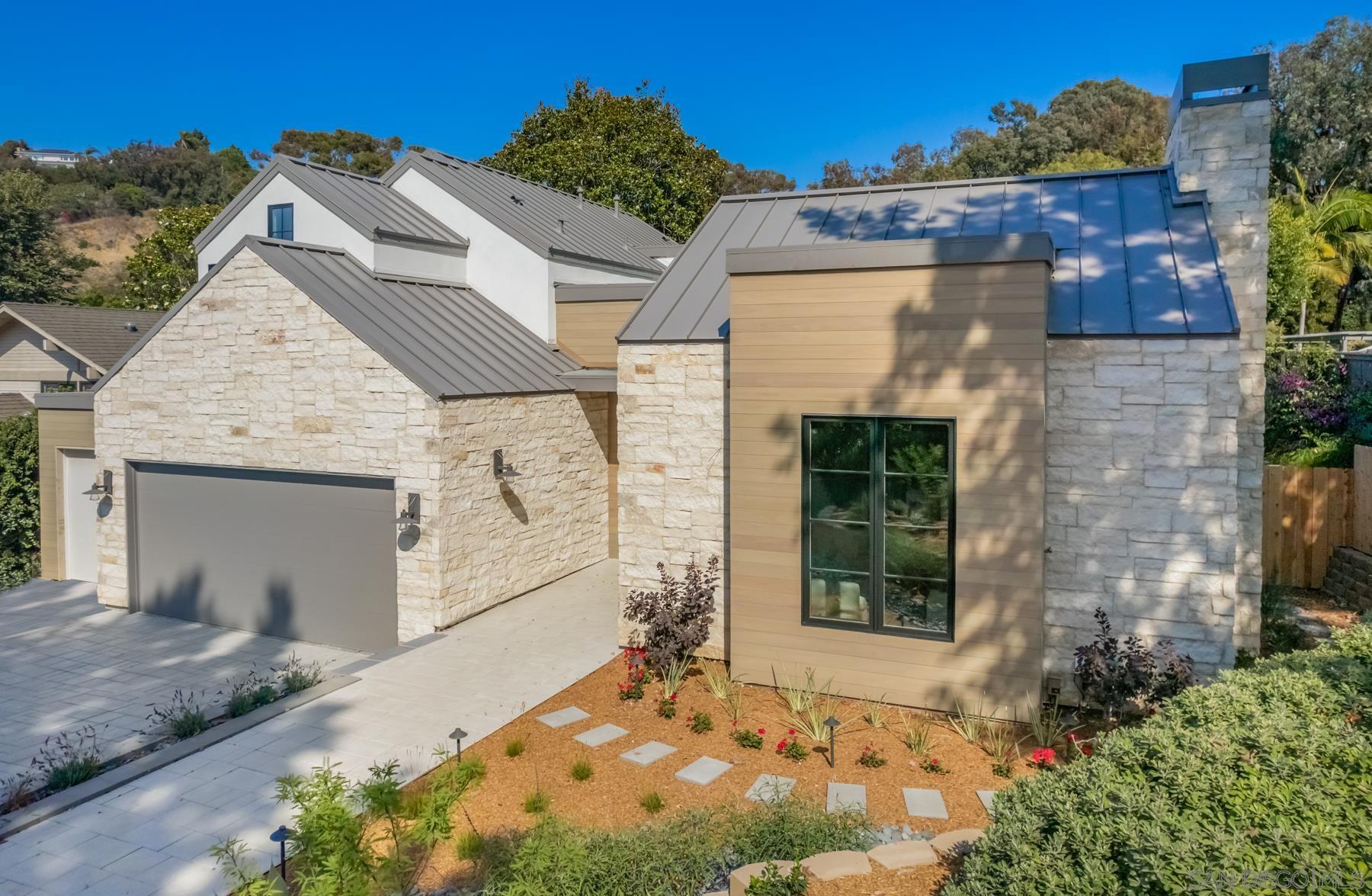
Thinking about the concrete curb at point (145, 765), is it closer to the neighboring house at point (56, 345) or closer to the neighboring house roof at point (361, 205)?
the neighboring house roof at point (361, 205)

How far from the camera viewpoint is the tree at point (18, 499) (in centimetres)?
1559

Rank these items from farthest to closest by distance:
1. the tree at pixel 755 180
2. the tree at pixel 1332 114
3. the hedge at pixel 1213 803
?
the tree at pixel 755 180, the tree at pixel 1332 114, the hedge at pixel 1213 803

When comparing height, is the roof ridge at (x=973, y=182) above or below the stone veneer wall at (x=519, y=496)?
above

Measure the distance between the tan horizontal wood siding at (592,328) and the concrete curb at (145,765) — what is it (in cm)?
726

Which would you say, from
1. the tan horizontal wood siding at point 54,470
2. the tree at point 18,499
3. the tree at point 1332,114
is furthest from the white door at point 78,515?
the tree at point 1332,114

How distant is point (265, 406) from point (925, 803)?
10293 millimetres

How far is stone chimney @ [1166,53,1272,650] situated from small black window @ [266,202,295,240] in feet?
46.9

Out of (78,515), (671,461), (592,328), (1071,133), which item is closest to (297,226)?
(592,328)

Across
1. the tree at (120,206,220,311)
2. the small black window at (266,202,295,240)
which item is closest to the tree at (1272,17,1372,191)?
the small black window at (266,202,295,240)

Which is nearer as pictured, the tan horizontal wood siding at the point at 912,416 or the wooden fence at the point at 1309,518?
the tan horizontal wood siding at the point at 912,416

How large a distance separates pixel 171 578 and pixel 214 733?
6.44 m

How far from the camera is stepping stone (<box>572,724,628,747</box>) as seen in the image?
7711 mm

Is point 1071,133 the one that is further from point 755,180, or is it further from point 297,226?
point 297,226

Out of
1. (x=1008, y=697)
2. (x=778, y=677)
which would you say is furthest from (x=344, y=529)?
(x=1008, y=697)
